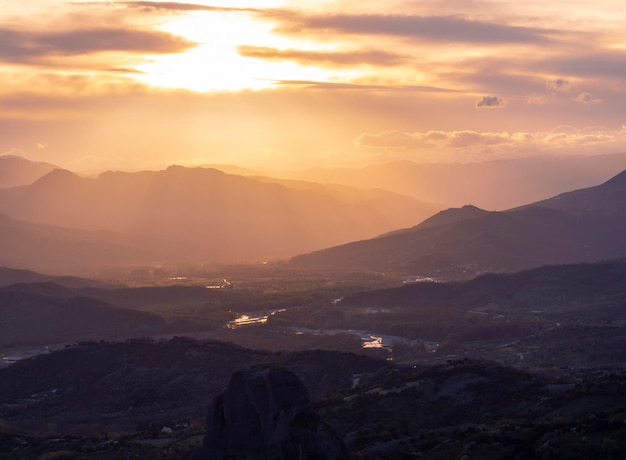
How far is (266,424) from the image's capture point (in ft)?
167

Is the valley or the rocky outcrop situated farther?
the valley

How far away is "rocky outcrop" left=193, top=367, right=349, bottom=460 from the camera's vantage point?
49312mm

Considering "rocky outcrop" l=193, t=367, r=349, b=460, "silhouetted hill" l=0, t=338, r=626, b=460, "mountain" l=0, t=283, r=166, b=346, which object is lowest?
"mountain" l=0, t=283, r=166, b=346

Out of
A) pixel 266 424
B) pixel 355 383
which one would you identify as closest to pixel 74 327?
pixel 355 383

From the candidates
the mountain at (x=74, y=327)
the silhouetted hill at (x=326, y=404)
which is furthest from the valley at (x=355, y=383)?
the mountain at (x=74, y=327)

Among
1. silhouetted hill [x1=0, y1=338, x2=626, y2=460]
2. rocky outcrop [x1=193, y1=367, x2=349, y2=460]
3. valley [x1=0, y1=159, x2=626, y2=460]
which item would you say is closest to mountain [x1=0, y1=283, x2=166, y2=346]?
valley [x1=0, y1=159, x2=626, y2=460]

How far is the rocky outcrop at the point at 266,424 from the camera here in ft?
162

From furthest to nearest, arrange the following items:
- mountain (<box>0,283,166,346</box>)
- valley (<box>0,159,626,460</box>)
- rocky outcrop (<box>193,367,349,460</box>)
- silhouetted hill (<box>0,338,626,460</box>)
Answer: mountain (<box>0,283,166,346</box>)
valley (<box>0,159,626,460</box>)
silhouetted hill (<box>0,338,626,460</box>)
rocky outcrop (<box>193,367,349,460</box>)

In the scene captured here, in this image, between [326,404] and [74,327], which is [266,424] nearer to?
[326,404]

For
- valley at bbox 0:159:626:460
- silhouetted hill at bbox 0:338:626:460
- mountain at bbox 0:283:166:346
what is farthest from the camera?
mountain at bbox 0:283:166:346

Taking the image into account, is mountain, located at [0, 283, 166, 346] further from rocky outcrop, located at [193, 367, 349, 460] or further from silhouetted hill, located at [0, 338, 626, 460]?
rocky outcrop, located at [193, 367, 349, 460]

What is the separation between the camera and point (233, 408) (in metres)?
52.0

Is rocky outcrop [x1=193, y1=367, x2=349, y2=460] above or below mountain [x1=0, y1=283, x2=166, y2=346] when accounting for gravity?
above

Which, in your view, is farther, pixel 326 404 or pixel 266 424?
pixel 326 404
